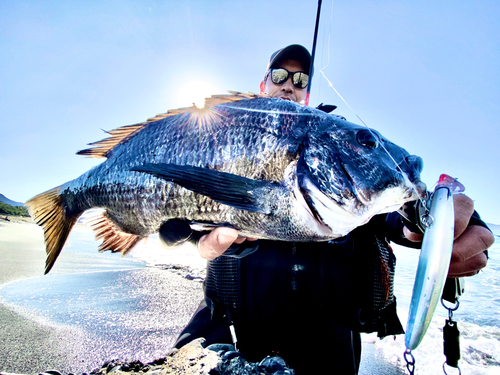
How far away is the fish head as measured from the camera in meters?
1.32

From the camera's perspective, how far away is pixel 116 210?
192 cm

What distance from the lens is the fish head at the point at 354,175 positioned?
1318 mm

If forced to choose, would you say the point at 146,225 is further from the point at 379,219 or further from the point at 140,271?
the point at 140,271

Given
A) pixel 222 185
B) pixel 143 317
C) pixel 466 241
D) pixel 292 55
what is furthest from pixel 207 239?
pixel 292 55

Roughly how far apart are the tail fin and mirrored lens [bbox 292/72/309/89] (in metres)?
3.22

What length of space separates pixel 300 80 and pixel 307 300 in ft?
9.84

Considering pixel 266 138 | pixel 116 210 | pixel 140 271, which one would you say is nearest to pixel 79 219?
pixel 116 210

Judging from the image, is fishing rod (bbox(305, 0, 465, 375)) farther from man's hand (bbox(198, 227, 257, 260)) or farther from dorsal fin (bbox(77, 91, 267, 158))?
dorsal fin (bbox(77, 91, 267, 158))

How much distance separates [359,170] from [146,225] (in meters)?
1.51

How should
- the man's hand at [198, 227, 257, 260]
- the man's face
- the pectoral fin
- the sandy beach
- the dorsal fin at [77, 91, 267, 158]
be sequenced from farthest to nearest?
the man's face < the sandy beach < the dorsal fin at [77, 91, 267, 158] < the man's hand at [198, 227, 257, 260] < the pectoral fin

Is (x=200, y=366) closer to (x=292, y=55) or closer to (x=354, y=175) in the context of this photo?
(x=354, y=175)

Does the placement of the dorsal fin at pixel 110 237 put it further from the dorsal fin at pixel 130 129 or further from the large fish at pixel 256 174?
the dorsal fin at pixel 130 129

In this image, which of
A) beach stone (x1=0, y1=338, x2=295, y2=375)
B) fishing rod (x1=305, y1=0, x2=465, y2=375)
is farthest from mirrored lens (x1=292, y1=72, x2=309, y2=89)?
beach stone (x1=0, y1=338, x2=295, y2=375)

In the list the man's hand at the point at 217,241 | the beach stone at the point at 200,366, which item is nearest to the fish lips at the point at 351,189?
the man's hand at the point at 217,241
